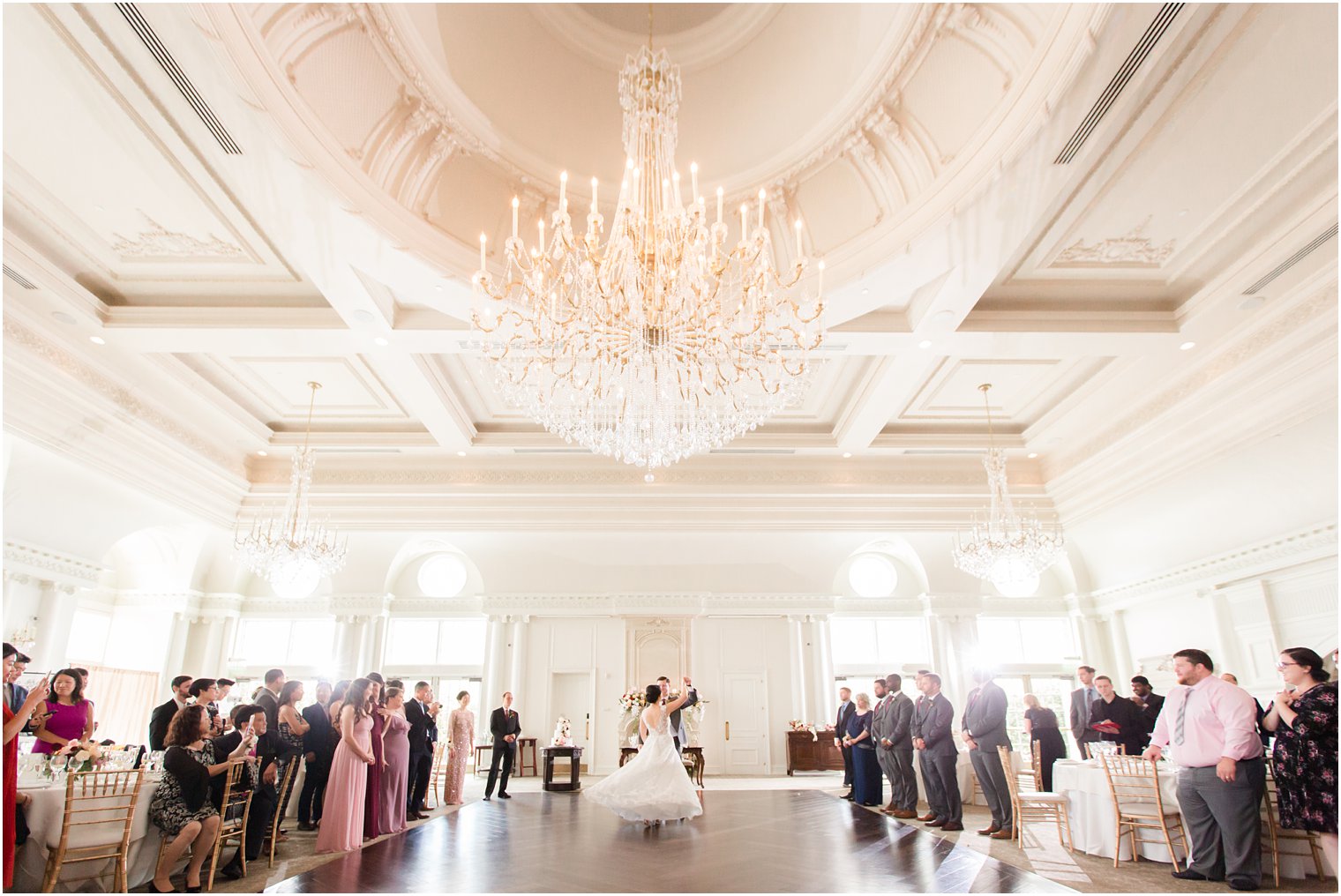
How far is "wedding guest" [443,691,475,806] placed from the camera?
29.9 feet

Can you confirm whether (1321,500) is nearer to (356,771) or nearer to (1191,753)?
(1191,753)

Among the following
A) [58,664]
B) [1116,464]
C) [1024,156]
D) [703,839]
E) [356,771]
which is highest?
[1024,156]

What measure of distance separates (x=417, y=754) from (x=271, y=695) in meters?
1.96

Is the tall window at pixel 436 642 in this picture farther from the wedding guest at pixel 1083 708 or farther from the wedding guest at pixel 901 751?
the wedding guest at pixel 1083 708

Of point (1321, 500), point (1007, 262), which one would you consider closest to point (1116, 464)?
point (1321, 500)

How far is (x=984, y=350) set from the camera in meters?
8.93

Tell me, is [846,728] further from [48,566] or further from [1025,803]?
[48,566]

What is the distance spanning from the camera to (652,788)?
6902 millimetres

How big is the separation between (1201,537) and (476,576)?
12217 mm

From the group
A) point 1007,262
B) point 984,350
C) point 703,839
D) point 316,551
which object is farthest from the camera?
point 316,551

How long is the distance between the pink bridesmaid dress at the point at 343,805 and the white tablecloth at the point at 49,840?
4.18ft

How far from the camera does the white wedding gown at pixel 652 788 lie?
6820 mm

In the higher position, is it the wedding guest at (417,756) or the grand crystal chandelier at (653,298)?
the grand crystal chandelier at (653,298)

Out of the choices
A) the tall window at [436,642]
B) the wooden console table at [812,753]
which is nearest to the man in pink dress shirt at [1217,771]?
the wooden console table at [812,753]
